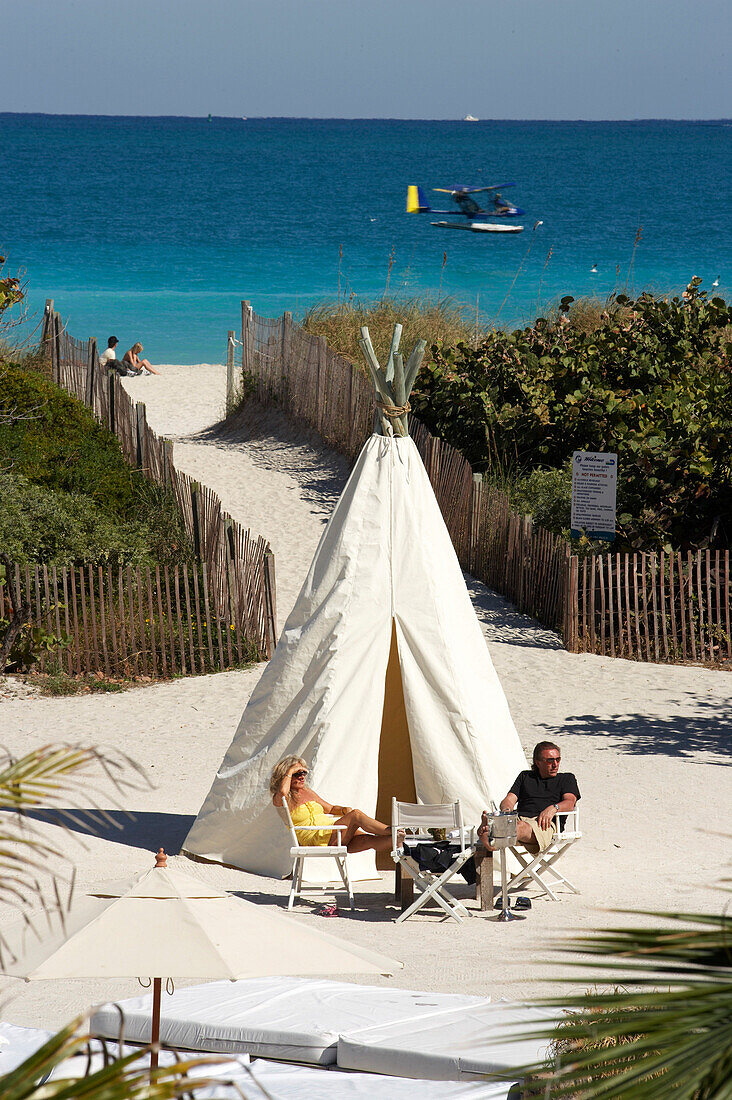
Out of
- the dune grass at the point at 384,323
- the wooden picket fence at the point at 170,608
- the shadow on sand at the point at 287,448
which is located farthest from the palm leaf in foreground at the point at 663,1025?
the dune grass at the point at 384,323

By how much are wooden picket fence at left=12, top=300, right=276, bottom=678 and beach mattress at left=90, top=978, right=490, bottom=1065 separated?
684 cm

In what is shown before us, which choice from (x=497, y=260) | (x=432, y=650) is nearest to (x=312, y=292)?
(x=497, y=260)

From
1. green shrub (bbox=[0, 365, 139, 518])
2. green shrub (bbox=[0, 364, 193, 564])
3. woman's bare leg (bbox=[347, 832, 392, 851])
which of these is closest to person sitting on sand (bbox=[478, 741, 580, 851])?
woman's bare leg (bbox=[347, 832, 392, 851])

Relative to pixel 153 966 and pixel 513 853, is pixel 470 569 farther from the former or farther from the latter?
pixel 153 966

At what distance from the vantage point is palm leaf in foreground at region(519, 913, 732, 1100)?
5.51 feet

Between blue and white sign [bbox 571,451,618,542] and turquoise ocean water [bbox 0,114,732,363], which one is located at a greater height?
turquoise ocean water [bbox 0,114,732,363]

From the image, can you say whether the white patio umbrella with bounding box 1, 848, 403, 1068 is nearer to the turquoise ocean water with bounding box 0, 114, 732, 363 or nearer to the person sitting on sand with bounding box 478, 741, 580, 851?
the person sitting on sand with bounding box 478, 741, 580, 851

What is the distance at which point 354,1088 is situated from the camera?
5086mm

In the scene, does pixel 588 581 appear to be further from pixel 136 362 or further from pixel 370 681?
pixel 136 362

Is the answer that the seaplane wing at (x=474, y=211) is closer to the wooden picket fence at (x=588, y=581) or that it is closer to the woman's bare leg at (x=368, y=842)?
the wooden picket fence at (x=588, y=581)

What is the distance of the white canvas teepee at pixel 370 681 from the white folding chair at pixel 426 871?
1.38 feet

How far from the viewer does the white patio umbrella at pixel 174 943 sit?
15.3ft

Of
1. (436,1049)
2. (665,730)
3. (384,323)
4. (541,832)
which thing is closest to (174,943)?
(436,1049)

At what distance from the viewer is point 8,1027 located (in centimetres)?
535
